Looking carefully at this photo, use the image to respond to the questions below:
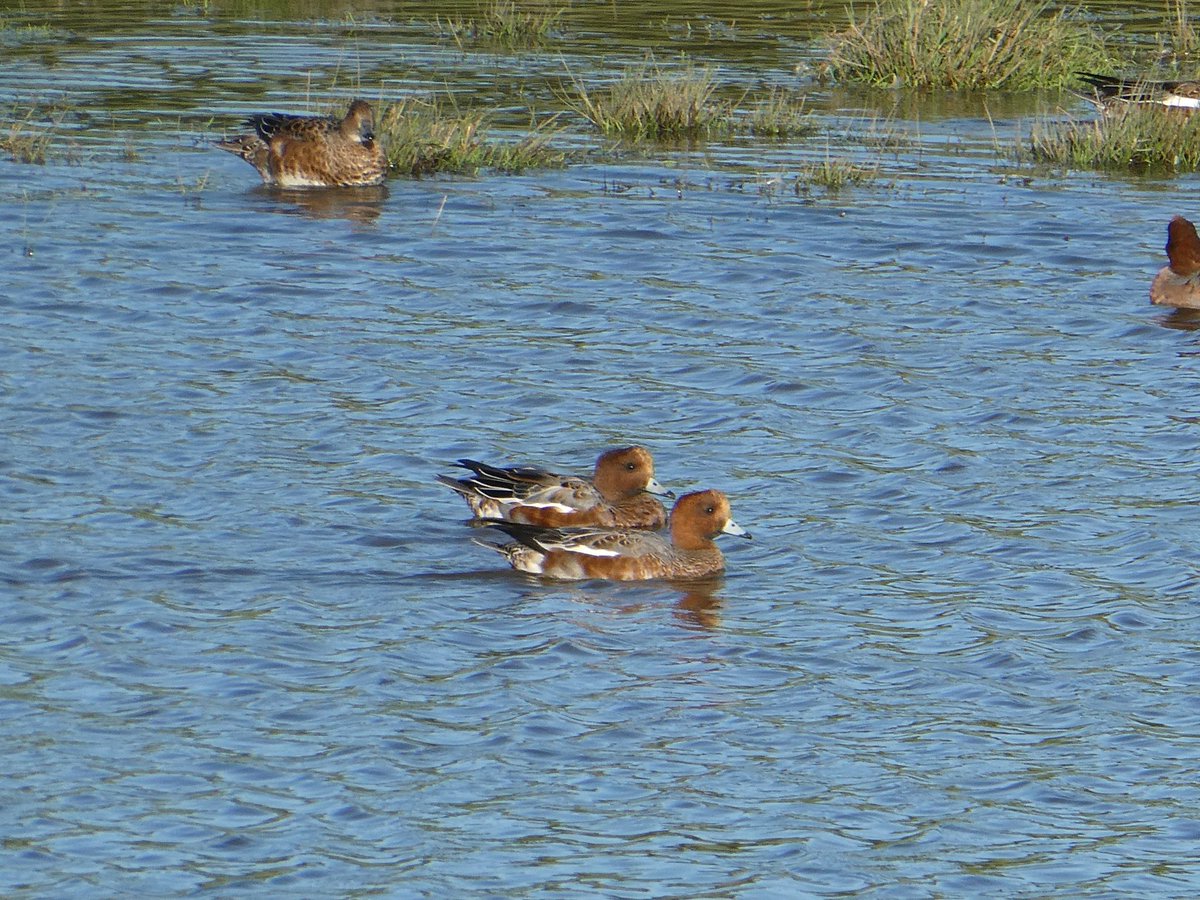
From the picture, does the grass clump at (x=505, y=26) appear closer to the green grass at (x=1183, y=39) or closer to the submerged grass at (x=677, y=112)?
the submerged grass at (x=677, y=112)

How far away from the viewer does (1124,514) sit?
1025 cm

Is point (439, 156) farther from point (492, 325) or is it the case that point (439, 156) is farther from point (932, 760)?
point (932, 760)

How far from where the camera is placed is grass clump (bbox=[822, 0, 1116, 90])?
21656 millimetres

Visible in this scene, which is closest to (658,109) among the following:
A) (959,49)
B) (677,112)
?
(677,112)

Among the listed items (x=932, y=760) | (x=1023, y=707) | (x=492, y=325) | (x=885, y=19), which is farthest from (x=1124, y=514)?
(x=885, y=19)

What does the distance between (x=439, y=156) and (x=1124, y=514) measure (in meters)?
9.28

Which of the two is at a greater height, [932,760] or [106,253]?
[106,253]

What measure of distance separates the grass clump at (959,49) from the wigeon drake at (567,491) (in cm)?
1230

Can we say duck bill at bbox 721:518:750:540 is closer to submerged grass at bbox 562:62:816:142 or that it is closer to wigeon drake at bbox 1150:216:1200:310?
wigeon drake at bbox 1150:216:1200:310

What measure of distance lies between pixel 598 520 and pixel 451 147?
27.3 ft

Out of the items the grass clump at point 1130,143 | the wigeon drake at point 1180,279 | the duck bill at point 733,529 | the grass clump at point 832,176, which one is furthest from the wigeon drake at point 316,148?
the duck bill at point 733,529

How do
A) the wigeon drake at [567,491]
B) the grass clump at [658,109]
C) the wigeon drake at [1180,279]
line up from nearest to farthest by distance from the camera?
the wigeon drake at [567,491], the wigeon drake at [1180,279], the grass clump at [658,109]

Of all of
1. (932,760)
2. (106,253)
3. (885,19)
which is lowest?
(932,760)

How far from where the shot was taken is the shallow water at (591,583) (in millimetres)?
6777
